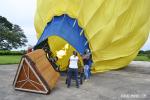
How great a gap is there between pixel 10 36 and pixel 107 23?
36269mm

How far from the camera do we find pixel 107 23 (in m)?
16.5

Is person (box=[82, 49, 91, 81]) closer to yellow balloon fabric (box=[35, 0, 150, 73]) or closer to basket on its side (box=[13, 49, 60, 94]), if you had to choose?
yellow balloon fabric (box=[35, 0, 150, 73])

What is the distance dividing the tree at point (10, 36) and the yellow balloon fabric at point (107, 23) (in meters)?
32.5

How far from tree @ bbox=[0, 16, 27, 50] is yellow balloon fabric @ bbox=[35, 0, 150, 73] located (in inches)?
1280

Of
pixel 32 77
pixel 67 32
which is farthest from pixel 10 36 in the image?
pixel 32 77

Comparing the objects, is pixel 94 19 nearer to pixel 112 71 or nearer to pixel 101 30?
pixel 101 30

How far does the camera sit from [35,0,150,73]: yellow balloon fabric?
16375mm

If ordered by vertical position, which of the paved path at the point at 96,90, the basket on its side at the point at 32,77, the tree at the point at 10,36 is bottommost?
the paved path at the point at 96,90

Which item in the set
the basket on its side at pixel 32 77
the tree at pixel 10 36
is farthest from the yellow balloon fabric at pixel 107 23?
the tree at pixel 10 36

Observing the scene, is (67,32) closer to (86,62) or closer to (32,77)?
(86,62)

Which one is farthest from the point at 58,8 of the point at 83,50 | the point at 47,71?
the point at 47,71

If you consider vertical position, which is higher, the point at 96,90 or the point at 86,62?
the point at 86,62

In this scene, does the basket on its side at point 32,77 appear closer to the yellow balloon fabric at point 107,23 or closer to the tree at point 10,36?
the yellow balloon fabric at point 107,23

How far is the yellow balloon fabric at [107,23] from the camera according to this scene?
645 inches
